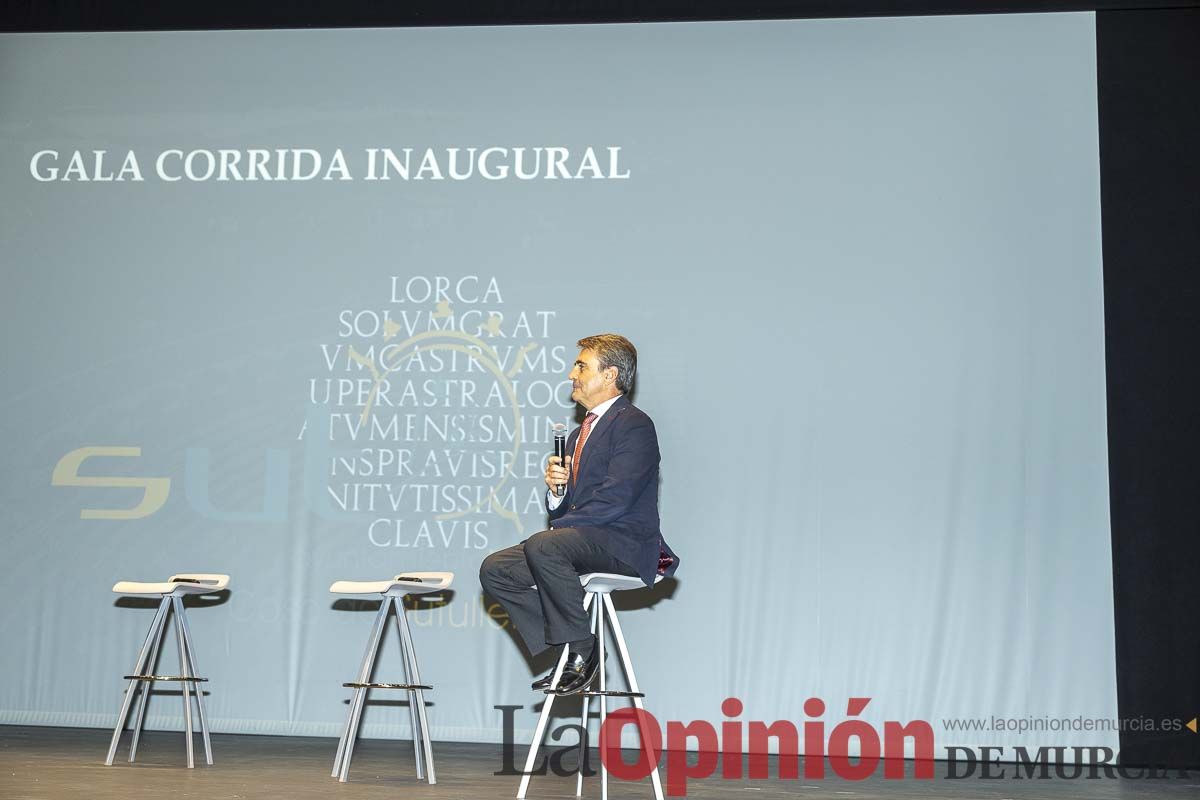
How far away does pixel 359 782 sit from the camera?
4078 millimetres

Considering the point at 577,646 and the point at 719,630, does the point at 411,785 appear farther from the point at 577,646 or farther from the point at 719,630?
the point at 719,630

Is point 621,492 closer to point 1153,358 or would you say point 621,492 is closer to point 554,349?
point 554,349

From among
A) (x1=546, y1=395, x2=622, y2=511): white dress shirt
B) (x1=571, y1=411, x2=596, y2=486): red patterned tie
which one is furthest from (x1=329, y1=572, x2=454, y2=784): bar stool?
(x1=571, y1=411, x2=596, y2=486): red patterned tie

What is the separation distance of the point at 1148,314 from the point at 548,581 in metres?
3.03

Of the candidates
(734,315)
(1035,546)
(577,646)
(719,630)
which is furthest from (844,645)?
(577,646)

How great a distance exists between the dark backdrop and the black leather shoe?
7.94 feet

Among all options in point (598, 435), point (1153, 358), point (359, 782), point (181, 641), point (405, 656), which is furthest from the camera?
point (1153, 358)

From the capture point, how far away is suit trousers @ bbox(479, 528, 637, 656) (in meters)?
3.63

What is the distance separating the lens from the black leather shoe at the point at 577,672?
3609 millimetres

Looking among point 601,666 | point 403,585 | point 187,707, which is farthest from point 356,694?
point 601,666

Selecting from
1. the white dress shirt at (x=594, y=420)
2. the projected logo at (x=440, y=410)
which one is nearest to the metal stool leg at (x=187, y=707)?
the projected logo at (x=440, y=410)

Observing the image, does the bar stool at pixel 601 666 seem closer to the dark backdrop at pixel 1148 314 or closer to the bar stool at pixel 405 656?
the bar stool at pixel 405 656

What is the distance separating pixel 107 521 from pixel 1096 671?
4.21 m

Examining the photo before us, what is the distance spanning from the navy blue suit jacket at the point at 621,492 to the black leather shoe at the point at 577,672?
30 centimetres
